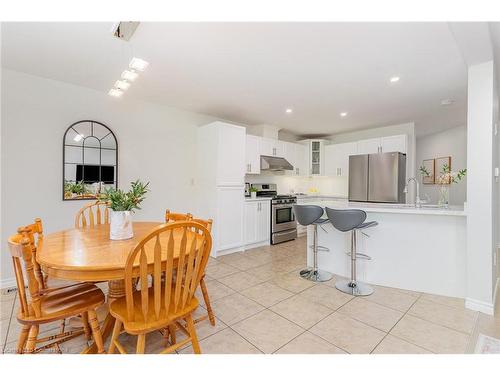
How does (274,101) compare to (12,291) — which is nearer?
(12,291)

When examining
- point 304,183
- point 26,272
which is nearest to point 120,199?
point 26,272

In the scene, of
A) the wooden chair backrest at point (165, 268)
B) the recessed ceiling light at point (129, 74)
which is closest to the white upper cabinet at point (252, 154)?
the recessed ceiling light at point (129, 74)

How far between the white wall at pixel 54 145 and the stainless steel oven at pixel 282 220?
1959 mm

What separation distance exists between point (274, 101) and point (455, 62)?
2120 mm

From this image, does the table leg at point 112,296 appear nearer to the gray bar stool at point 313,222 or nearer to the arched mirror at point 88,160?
the arched mirror at point 88,160

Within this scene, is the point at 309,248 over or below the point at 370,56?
below

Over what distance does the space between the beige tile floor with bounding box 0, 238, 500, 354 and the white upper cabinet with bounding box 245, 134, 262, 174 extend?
229 centimetres

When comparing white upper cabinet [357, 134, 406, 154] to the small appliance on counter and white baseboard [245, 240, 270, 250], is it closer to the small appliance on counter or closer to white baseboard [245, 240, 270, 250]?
the small appliance on counter

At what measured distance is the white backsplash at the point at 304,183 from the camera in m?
5.43
